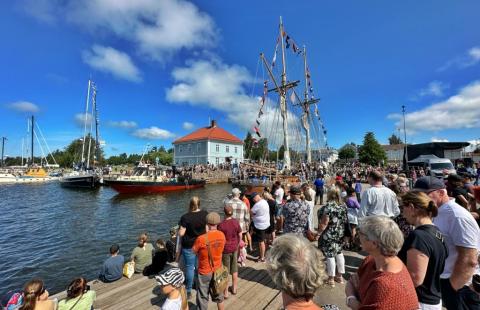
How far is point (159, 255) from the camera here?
6.31 m

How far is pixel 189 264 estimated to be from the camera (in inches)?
179

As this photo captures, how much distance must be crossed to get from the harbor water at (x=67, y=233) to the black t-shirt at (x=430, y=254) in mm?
9555

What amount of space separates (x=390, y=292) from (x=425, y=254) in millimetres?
693

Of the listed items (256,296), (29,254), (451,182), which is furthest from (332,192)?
(29,254)

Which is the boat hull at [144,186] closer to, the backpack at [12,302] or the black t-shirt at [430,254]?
the backpack at [12,302]

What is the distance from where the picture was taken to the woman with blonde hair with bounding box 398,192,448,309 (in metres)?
2.12

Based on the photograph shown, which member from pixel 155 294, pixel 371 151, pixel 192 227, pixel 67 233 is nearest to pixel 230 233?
pixel 192 227

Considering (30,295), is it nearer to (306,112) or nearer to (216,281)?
(216,281)

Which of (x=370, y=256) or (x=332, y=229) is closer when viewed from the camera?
(x=370, y=256)

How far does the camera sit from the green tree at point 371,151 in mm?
57625

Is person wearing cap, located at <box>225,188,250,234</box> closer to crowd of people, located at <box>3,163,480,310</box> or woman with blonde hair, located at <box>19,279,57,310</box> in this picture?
crowd of people, located at <box>3,163,480,310</box>

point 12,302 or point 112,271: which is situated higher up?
point 12,302

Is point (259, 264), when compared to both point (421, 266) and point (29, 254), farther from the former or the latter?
point (29, 254)

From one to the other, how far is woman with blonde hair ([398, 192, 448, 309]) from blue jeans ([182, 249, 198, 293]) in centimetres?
341
